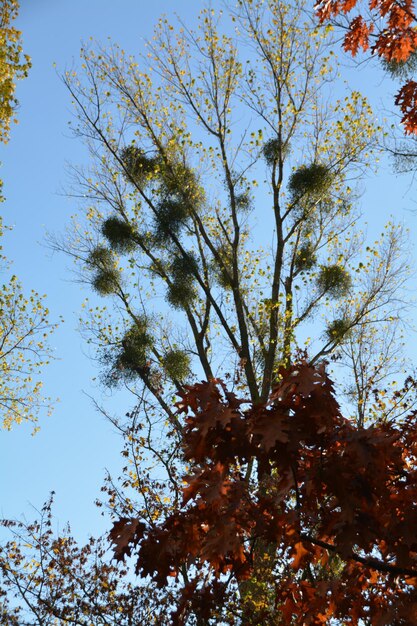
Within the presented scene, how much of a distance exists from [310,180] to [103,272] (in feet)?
11.5

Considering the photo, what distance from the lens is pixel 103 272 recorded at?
1177 cm

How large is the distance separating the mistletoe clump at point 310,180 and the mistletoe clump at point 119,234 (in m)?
2.50

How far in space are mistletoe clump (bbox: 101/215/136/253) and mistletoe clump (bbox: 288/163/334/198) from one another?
98.3 inches

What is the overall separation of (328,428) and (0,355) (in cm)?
938

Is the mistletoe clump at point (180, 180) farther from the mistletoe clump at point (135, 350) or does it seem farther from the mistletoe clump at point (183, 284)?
the mistletoe clump at point (135, 350)

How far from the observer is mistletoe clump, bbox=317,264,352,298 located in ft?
36.2

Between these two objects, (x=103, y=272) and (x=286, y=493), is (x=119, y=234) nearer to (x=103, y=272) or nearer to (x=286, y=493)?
(x=103, y=272)

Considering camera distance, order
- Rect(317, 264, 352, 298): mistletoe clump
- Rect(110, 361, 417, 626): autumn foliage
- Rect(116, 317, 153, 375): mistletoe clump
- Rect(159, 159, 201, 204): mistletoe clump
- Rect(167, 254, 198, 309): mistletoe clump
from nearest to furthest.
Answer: Rect(110, 361, 417, 626): autumn foliage, Rect(116, 317, 153, 375): mistletoe clump, Rect(167, 254, 198, 309): mistletoe clump, Rect(317, 264, 352, 298): mistletoe clump, Rect(159, 159, 201, 204): mistletoe clump

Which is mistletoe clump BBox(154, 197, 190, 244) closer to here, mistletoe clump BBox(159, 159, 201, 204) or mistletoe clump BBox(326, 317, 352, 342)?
mistletoe clump BBox(159, 159, 201, 204)

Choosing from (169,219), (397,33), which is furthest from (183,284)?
(397,33)

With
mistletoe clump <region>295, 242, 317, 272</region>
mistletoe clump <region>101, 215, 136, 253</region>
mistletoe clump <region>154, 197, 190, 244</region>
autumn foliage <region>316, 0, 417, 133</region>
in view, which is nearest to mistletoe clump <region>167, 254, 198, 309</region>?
mistletoe clump <region>154, 197, 190, 244</region>

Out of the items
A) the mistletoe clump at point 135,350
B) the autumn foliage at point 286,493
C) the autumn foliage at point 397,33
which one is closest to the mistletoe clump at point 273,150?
the mistletoe clump at point 135,350

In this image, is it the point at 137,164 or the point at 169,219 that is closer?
the point at 169,219

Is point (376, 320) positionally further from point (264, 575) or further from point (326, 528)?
point (326, 528)
